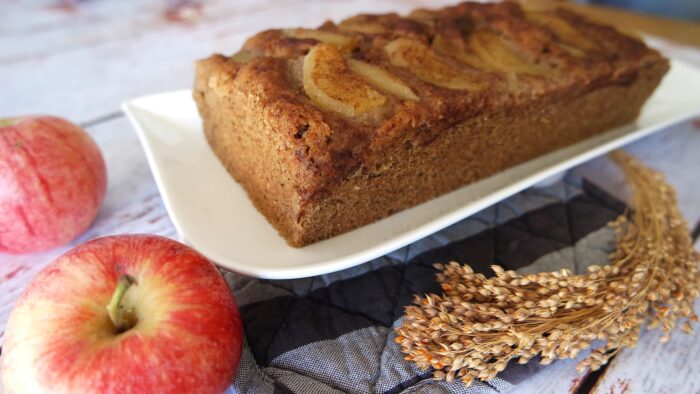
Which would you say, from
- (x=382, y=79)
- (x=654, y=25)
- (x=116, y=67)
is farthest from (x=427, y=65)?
(x=654, y=25)

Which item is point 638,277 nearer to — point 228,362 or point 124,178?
point 228,362

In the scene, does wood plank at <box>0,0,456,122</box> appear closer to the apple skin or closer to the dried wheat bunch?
the apple skin

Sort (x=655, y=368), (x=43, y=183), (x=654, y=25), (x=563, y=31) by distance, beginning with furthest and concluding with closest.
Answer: (x=654, y=25) < (x=563, y=31) < (x=43, y=183) < (x=655, y=368)

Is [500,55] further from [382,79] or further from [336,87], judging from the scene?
[336,87]

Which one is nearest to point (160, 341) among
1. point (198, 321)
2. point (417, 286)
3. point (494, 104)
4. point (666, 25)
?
point (198, 321)

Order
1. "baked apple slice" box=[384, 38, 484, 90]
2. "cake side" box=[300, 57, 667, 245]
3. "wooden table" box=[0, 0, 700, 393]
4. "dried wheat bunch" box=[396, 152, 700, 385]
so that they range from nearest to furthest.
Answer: "dried wheat bunch" box=[396, 152, 700, 385], "wooden table" box=[0, 0, 700, 393], "cake side" box=[300, 57, 667, 245], "baked apple slice" box=[384, 38, 484, 90]

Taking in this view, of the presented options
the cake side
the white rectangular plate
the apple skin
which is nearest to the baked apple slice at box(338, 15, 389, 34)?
the cake side
